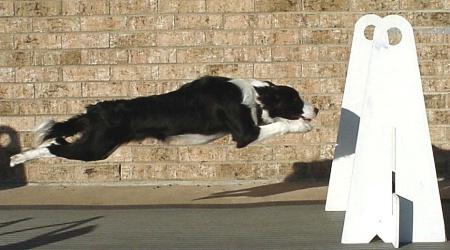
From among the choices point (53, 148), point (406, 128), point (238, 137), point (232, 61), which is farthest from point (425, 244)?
point (232, 61)

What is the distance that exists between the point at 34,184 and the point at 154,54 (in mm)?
1927

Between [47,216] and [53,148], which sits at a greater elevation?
[53,148]

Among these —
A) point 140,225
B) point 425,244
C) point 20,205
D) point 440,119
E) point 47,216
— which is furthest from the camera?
point 440,119

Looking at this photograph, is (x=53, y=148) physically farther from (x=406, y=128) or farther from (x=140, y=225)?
(x=406, y=128)

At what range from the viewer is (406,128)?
22.5 ft

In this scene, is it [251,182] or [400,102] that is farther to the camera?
[251,182]

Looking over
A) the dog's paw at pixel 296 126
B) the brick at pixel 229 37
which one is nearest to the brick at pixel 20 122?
the brick at pixel 229 37

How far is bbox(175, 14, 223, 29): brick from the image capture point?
33.3 ft

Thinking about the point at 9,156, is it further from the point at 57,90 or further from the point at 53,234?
the point at 53,234

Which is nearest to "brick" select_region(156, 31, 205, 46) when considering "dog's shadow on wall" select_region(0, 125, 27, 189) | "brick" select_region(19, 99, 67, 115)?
"brick" select_region(19, 99, 67, 115)

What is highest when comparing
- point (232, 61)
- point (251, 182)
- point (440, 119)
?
point (232, 61)

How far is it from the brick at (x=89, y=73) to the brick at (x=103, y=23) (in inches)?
16.6

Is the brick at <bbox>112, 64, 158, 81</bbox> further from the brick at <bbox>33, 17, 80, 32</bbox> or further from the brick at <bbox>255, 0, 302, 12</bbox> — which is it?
the brick at <bbox>255, 0, 302, 12</bbox>

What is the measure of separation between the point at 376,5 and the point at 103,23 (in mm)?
2930
